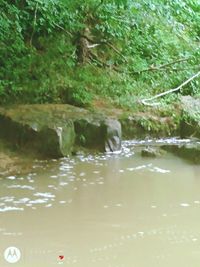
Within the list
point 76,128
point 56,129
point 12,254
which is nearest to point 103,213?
point 12,254

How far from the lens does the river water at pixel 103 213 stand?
2.71m

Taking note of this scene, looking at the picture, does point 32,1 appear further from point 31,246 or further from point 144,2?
point 31,246

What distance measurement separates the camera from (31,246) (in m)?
2.79

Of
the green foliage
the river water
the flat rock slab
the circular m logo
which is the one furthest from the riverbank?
the circular m logo

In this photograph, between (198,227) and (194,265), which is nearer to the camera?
(194,265)

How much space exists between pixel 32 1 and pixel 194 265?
3901 millimetres

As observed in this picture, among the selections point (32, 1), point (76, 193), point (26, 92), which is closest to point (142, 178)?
point (76, 193)

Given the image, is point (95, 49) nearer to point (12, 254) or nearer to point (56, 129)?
point (56, 129)

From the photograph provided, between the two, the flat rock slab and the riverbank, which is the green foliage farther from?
the flat rock slab

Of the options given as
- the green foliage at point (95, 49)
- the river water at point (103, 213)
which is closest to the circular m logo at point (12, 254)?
the river water at point (103, 213)

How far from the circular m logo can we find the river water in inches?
0.5

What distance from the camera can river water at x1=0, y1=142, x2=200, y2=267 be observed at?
2.71m

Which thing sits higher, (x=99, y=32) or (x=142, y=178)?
(x=99, y=32)

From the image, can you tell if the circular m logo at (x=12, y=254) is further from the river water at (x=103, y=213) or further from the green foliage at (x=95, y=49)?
the green foliage at (x=95, y=49)
